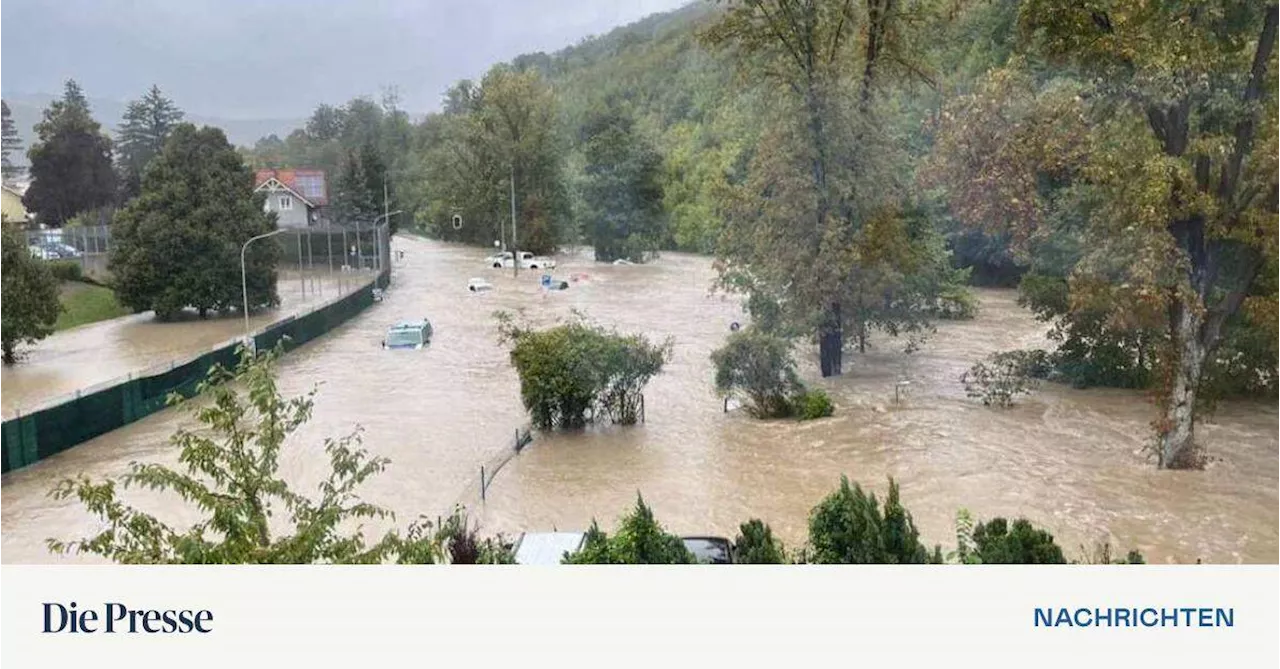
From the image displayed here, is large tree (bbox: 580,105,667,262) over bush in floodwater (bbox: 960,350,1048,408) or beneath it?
over

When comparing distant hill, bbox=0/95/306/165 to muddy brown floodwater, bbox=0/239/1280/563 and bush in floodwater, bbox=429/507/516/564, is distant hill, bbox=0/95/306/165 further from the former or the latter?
bush in floodwater, bbox=429/507/516/564

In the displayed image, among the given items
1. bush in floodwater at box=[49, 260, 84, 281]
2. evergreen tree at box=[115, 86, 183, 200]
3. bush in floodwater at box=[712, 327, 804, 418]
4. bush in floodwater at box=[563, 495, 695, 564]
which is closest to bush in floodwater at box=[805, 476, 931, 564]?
bush in floodwater at box=[563, 495, 695, 564]

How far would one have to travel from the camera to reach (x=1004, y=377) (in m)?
6.30

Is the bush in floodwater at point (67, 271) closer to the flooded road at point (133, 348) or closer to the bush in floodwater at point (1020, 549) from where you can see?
the flooded road at point (133, 348)

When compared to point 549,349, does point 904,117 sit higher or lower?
higher

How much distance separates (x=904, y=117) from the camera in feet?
20.2

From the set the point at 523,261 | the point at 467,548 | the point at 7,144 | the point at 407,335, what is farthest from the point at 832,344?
the point at 7,144

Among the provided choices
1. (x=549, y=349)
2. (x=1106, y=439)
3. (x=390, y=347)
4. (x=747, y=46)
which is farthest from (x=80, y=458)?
(x=1106, y=439)

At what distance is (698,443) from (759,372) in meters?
0.84

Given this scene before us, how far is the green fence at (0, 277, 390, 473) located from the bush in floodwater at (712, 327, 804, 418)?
2296 mm

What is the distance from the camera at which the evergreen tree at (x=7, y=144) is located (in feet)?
14.3

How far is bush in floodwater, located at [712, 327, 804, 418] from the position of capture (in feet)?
21.9
